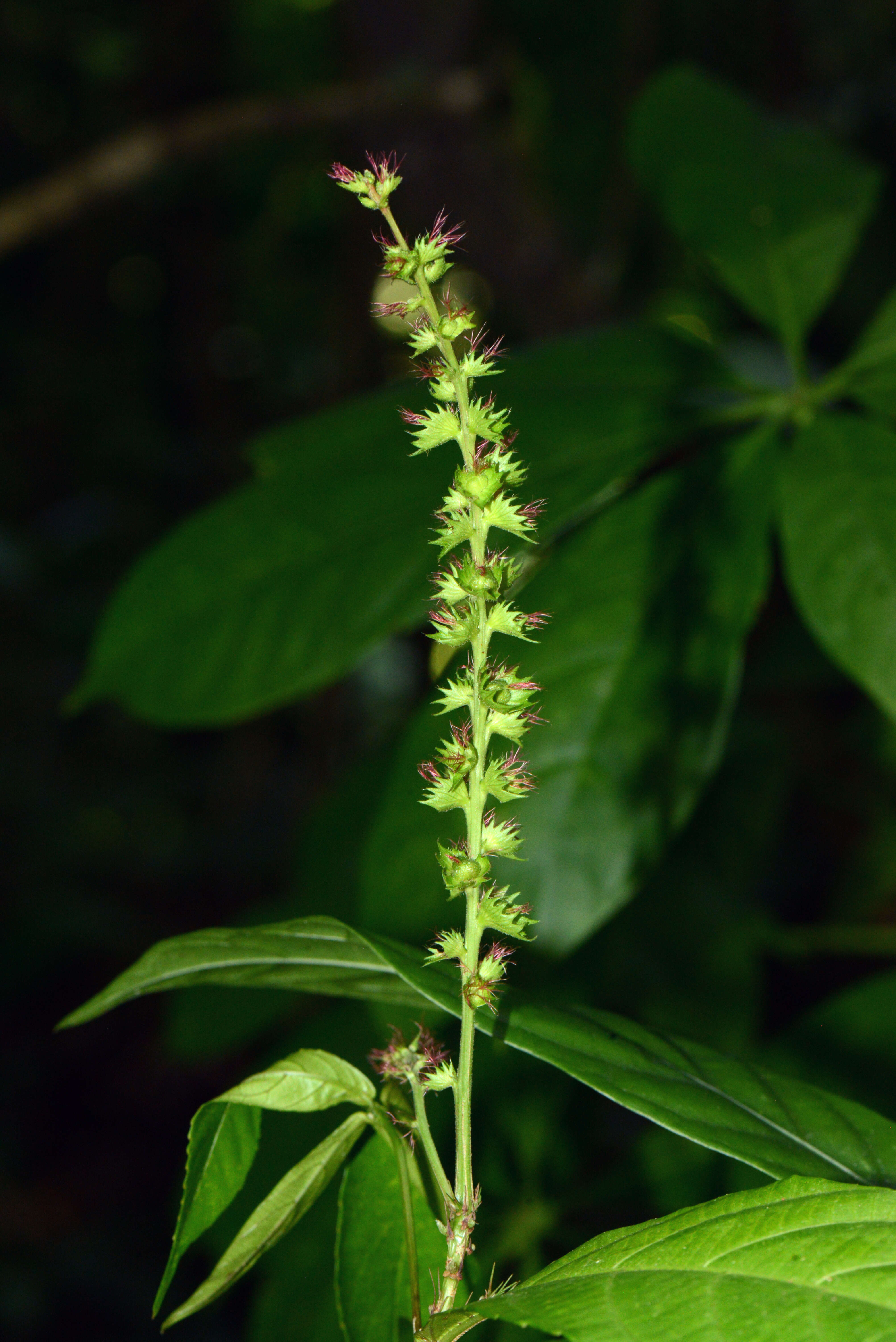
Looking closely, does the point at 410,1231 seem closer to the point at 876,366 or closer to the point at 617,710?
the point at 617,710

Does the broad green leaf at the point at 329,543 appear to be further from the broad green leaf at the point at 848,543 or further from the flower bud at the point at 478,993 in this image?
the flower bud at the point at 478,993

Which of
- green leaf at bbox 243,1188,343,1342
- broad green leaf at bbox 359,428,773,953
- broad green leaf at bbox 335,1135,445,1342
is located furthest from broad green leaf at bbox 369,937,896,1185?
green leaf at bbox 243,1188,343,1342

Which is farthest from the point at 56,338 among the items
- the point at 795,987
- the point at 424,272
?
the point at 424,272

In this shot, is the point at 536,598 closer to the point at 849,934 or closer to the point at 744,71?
the point at 849,934

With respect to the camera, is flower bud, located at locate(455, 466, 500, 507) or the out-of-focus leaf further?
the out-of-focus leaf

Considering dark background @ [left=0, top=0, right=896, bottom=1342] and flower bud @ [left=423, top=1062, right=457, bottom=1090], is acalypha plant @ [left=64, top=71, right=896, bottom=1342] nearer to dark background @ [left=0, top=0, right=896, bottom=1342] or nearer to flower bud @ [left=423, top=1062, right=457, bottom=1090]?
flower bud @ [left=423, top=1062, right=457, bottom=1090]

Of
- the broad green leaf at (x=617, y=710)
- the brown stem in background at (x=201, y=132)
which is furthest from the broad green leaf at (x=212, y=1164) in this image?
the brown stem in background at (x=201, y=132)

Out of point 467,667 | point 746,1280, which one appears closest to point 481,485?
point 467,667
